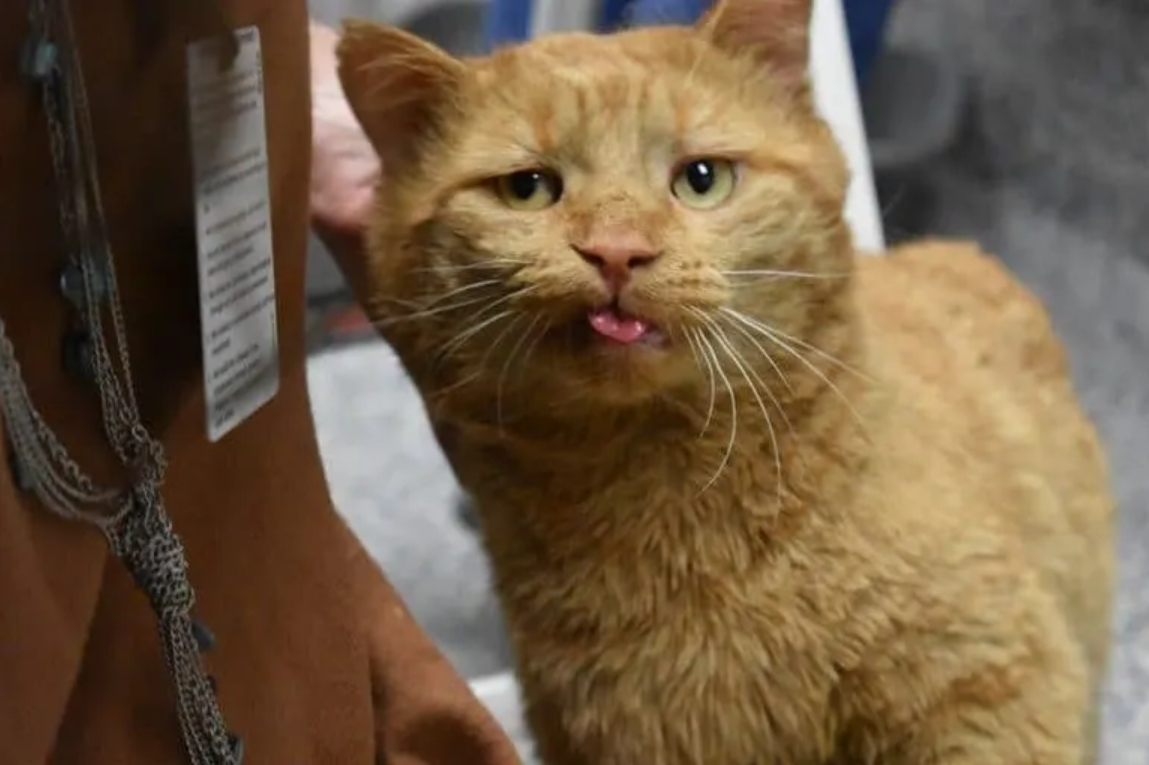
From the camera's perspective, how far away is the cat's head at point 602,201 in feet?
2.07

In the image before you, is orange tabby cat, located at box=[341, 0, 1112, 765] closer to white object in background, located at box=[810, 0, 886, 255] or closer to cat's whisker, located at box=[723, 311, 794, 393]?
cat's whisker, located at box=[723, 311, 794, 393]

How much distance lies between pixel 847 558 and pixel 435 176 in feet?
0.85

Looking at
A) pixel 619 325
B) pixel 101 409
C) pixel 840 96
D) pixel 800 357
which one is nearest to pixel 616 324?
pixel 619 325

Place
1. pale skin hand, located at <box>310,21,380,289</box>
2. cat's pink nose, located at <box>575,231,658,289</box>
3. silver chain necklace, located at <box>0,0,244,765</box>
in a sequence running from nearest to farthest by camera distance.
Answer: silver chain necklace, located at <box>0,0,244,765</box>
cat's pink nose, located at <box>575,231,658,289</box>
pale skin hand, located at <box>310,21,380,289</box>

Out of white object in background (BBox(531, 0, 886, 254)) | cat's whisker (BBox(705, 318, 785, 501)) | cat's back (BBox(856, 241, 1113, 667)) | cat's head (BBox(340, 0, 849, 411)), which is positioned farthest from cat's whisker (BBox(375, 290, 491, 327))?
white object in background (BBox(531, 0, 886, 254))

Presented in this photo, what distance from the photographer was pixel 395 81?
73 centimetres

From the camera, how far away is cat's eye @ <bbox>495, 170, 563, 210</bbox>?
678mm

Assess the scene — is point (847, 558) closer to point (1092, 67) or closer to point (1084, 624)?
point (1084, 624)

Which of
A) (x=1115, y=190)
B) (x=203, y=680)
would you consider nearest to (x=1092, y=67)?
(x=1115, y=190)

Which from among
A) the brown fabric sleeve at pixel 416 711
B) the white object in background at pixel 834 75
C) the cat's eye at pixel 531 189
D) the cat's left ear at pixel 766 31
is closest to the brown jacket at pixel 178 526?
the brown fabric sleeve at pixel 416 711

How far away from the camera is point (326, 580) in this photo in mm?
687

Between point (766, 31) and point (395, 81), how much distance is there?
0.18 m

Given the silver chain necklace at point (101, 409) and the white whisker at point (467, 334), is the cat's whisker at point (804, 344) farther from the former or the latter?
the silver chain necklace at point (101, 409)

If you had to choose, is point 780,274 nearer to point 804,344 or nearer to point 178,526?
point 804,344
